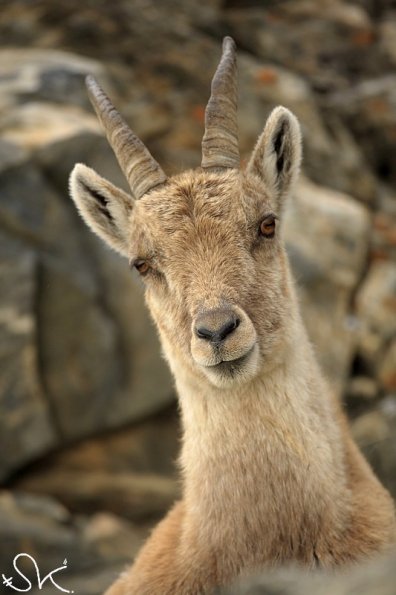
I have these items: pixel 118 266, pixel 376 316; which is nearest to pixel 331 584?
pixel 118 266

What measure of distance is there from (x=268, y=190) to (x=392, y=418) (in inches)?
255

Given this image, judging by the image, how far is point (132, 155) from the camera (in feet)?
24.3

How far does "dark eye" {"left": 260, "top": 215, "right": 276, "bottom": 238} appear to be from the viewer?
681 centimetres

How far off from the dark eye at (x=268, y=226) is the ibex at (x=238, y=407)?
0.01m

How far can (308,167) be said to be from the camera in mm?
15859

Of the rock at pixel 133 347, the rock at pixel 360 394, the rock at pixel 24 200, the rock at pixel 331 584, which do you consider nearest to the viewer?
the rock at pixel 331 584

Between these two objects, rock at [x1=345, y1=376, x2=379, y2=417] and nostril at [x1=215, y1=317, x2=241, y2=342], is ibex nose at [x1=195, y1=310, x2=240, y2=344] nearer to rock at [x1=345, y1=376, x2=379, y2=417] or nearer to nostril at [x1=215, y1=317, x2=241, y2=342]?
nostril at [x1=215, y1=317, x2=241, y2=342]

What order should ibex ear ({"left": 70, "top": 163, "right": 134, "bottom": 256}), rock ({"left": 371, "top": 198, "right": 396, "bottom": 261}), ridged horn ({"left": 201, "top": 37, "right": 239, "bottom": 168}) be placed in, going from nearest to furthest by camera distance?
ridged horn ({"left": 201, "top": 37, "right": 239, "bottom": 168}) → ibex ear ({"left": 70, "top": 163, "right": 134, "bottom": 256}) → rock ({"left": 371, "top": 198, "right": 396, "bottom": 261})

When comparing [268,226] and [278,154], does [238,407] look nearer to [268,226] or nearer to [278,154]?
[268,226]

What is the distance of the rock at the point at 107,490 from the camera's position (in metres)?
13.4

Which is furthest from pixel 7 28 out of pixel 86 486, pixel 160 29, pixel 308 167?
pixel 86 486

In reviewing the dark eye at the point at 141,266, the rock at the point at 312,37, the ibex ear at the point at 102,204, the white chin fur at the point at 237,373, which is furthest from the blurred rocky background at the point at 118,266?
the white chin fur at the point at 237,373

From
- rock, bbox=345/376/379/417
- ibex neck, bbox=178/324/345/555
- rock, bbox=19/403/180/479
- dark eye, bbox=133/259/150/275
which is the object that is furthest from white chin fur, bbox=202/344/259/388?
rock, bbox=345/376/379/417

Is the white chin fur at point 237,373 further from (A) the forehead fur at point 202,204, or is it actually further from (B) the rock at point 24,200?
(B) the rock at point 24,200
